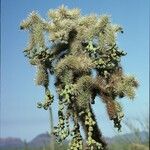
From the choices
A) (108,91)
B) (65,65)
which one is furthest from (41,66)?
(108,91)

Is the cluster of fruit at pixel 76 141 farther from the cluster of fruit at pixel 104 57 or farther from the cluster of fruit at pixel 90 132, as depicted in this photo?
the cluster of fruit at pixel 104 57

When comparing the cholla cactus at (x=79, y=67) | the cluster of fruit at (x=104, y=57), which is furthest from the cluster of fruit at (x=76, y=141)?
the cluster of fruit at (x=104, y=57)

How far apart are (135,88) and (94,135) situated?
1467 mm

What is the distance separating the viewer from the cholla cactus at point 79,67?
1317 cm

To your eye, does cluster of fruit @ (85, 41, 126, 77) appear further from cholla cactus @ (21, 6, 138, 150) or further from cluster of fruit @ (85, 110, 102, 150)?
cluster of fruit @ (85, 110, 102, 150)

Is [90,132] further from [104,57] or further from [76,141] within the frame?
[104,57]

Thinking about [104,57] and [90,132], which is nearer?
[90,132]

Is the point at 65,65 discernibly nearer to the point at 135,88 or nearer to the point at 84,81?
the point at 84,81

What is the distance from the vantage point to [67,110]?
529 inches

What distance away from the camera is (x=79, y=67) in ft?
43.2

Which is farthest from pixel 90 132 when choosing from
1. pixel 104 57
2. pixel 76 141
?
pixel 104 57

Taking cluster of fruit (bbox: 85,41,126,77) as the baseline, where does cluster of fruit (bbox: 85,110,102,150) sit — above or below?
below

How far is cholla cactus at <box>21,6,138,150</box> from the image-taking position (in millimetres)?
13172

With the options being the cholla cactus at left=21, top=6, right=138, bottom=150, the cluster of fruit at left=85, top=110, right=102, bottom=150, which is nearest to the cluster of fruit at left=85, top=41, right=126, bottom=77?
the cholla cactus at left=21, top=6, right=138, bottom=150
